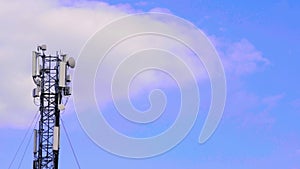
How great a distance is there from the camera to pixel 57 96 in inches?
Answer: 2030

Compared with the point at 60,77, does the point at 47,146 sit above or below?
below

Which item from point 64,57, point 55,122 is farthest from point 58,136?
point 64,57

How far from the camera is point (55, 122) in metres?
51.1

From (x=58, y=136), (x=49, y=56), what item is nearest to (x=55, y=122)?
(x=58, y=136)

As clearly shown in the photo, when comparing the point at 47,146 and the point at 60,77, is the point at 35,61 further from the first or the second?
the point at 47,146

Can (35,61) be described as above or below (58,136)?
above

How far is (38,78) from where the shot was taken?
5184cm

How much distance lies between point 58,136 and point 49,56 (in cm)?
523

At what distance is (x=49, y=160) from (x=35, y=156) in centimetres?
107

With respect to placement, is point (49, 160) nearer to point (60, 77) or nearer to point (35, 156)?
point (35, 156)

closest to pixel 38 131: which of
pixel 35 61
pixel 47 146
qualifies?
pixel 47 146

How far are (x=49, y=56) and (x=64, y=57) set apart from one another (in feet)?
3.72

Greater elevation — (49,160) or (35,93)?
(35,93)

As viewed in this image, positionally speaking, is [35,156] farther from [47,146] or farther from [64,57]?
[64,57]
